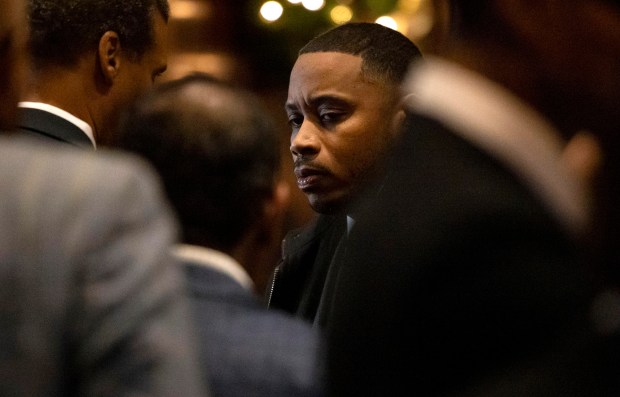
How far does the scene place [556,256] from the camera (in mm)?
1189

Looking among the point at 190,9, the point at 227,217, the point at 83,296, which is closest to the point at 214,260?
the point at 227,217

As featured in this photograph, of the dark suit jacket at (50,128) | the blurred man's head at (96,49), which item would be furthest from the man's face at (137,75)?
the dark suit jacket at (50,128)

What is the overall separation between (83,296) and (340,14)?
288 inches

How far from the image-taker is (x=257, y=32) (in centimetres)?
870

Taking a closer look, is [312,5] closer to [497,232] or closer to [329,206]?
[329,206]

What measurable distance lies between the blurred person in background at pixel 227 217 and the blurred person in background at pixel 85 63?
111cm

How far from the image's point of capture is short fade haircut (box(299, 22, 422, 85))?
2936 mm

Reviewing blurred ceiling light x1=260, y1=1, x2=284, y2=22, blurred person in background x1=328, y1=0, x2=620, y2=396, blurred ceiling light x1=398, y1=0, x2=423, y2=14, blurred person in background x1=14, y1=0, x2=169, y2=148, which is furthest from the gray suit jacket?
blurred ceiling light x1=398, y1=0, x2=423, y2=14

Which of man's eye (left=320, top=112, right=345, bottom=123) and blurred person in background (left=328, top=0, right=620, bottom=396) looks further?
man's eye (left=320, top=112, right=345, bottom=123)

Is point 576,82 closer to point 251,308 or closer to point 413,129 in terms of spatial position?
point 413,129

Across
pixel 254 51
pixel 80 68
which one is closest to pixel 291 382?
pixel 80 68

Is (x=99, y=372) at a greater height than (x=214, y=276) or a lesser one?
lesser

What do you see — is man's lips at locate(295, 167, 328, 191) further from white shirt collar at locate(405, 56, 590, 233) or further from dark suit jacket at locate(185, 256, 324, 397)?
white shirt collar at locate(405, 56, 590, 233)

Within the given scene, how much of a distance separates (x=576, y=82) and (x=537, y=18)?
9 cm
